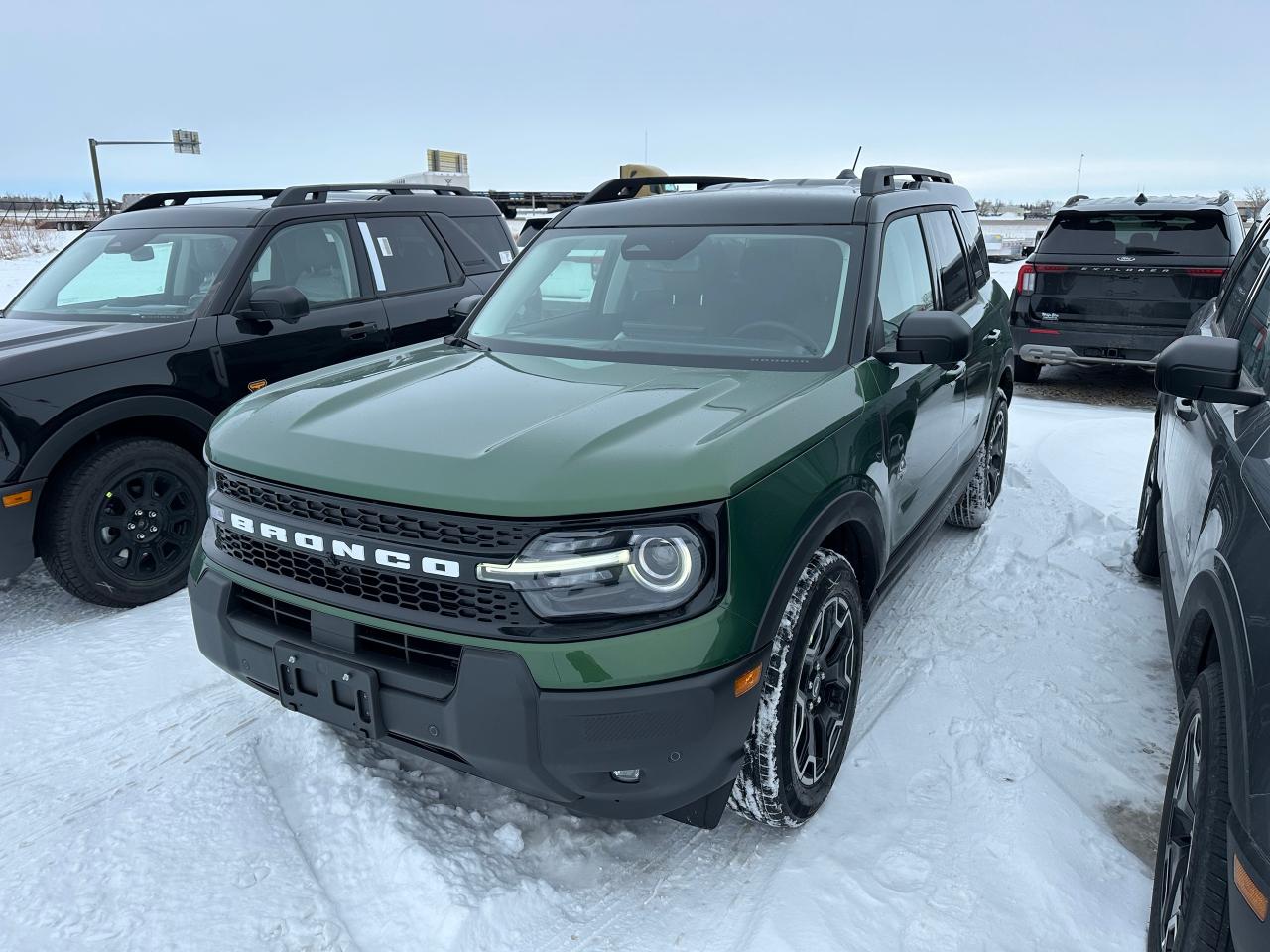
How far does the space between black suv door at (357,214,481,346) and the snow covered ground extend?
2577 mm

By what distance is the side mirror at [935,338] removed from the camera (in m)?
3.05

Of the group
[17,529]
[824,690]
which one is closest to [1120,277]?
[824,690]

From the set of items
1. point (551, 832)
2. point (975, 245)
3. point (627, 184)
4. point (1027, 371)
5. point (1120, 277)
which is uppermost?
point (627, 184)

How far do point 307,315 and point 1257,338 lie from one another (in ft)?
14.9

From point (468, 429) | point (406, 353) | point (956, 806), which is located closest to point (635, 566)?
point (468, 429)

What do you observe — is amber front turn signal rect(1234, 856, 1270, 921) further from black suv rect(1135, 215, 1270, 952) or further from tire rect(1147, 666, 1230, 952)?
tire rect(1147, 666, 1230, 952)

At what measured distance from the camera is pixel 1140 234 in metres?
8.34

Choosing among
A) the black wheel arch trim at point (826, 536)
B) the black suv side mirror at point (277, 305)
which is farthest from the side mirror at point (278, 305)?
the black wheel arch trim at point (826, 536)

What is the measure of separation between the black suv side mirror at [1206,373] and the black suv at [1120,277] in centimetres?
573

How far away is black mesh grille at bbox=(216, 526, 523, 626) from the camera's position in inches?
88.1

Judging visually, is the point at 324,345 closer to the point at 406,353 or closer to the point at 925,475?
the point at 406,353

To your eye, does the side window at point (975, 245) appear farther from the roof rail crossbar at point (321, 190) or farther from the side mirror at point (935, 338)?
the roof rail crossbar at point (321, 190)

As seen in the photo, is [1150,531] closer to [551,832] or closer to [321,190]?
[551,832]

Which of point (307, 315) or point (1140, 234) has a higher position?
→ point (1140, 234)
